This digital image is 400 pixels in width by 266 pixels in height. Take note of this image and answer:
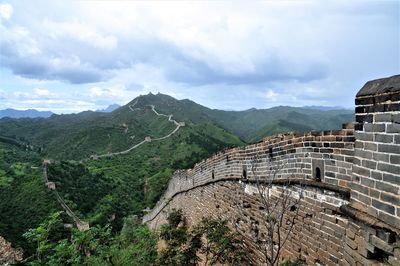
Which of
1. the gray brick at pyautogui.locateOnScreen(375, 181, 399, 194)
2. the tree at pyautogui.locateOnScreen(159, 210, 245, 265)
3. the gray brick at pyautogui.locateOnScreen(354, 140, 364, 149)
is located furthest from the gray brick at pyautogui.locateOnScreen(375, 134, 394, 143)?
the tree at pyautogui.locateOnScreen(159, 210, 245, 265)

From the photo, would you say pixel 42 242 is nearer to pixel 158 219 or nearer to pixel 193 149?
pixel 158 219

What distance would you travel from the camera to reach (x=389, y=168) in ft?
9.29

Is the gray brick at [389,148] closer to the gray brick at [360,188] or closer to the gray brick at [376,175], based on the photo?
the gray brick at [376,175]

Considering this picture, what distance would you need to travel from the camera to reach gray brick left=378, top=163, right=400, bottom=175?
273 cm

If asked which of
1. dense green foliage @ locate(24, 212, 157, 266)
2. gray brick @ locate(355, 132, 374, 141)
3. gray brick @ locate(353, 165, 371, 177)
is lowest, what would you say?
dense green foliage @ locate(24, 212, 157, 266)

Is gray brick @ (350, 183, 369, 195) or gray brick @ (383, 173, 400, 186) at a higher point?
gray brick @ (383, 173, 400, 186)

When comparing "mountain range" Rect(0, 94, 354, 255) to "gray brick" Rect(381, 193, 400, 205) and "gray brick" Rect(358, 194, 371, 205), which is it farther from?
"gray brick" Rect(381, 193, 400, 205)

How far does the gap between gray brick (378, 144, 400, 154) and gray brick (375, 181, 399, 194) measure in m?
0.28

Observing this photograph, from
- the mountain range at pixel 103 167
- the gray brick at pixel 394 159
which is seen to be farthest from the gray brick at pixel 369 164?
the mountain range at pixel 103 167

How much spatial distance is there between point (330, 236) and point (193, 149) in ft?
135

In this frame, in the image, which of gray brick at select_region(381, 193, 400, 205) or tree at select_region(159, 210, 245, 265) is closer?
gray brick at select_region(381, 193, 400, 205)

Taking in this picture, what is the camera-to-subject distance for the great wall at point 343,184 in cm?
284

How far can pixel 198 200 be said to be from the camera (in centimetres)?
1103

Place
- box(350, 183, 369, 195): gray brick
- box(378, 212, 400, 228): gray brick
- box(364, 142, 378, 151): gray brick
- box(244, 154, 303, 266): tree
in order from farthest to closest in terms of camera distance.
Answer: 1. box(244, 154, 303, 266): tree
2. box(350, 183, 369, 195): gray brick
3. box(364, 142, 378, 151): gray brick
4. box(378, 212, 400, 228): gray brick
